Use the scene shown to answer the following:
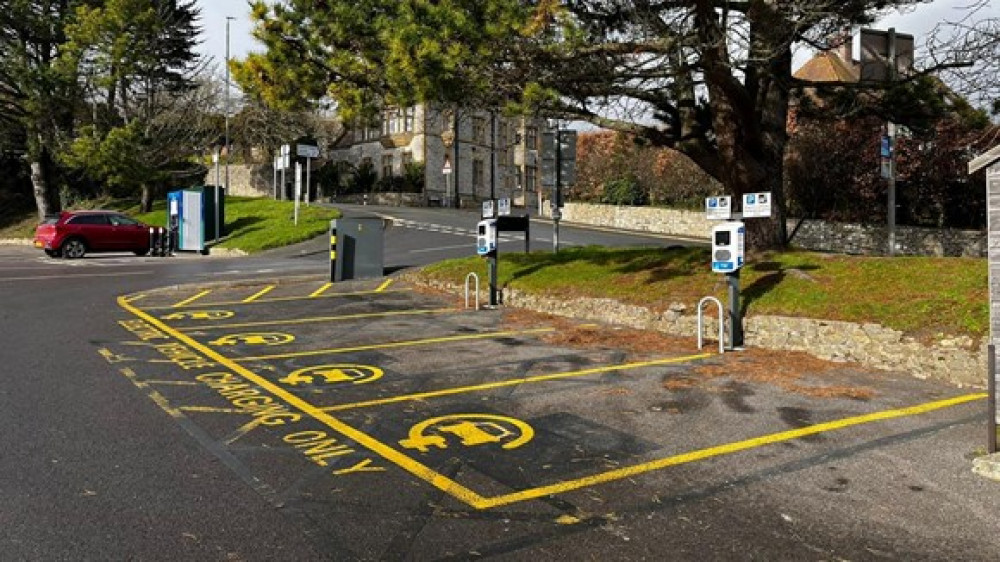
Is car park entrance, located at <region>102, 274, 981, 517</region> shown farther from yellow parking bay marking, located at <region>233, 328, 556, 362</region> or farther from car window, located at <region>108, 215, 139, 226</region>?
car window, located at <region>108, 215, 139, 226</region>

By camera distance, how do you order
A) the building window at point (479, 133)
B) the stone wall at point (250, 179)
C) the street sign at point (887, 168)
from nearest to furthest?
1. the street sign at point (887, 168)
2. the stone wall at point (250, 179)
3. the building window at point (479, 133)

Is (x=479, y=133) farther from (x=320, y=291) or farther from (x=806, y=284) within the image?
(x=806, y=284)

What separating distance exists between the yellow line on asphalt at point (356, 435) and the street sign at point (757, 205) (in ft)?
19.0

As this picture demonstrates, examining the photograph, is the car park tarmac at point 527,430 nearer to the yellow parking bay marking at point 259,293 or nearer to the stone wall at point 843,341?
the stone wall at point 843,341

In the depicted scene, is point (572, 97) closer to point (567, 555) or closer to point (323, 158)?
point (567, 555)

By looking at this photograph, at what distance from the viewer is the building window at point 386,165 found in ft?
183

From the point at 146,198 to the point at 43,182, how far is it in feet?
16.4

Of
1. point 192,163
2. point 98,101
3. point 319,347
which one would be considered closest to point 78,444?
point 319,347

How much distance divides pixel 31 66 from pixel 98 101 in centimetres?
301

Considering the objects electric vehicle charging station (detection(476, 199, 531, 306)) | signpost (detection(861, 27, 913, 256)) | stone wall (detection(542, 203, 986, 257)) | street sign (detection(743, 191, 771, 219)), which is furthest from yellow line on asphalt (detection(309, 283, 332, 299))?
stone wall (detection(542, 203, 986, 257))

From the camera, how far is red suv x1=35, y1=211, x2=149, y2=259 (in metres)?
23.7

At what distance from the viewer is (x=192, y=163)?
40312 mm

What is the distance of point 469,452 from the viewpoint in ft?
16.8

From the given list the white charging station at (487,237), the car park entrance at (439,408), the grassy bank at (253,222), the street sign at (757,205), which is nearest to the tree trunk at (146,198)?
the grassy bank at (253,222)
